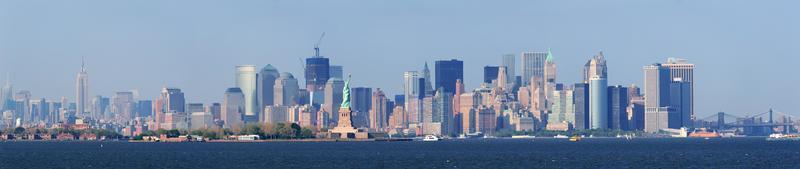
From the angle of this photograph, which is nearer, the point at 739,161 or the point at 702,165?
the point at 702,165

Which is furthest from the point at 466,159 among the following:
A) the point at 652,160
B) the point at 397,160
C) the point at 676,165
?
the point at 676,165

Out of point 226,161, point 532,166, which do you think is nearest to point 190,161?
point 226,161

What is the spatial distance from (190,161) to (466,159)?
24.6 m

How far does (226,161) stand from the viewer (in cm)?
14438

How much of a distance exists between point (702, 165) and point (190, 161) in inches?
1637

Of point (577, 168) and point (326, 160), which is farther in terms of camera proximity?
point (326, 160)

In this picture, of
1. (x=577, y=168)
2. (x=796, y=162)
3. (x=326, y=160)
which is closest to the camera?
(x=577, y=168)

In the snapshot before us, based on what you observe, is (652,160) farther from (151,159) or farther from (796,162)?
(151,159)

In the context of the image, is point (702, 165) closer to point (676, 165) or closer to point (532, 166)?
point (676, 165)

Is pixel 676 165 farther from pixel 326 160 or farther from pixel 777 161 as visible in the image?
pixel 326 160

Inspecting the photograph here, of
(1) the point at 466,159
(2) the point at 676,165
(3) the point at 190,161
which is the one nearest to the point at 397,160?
(1) the point at 466,159

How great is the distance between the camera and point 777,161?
14138 centimetres

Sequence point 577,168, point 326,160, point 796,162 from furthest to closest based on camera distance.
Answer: point 326,160, point 796,162, point 577,168

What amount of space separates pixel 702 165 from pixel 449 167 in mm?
19389
